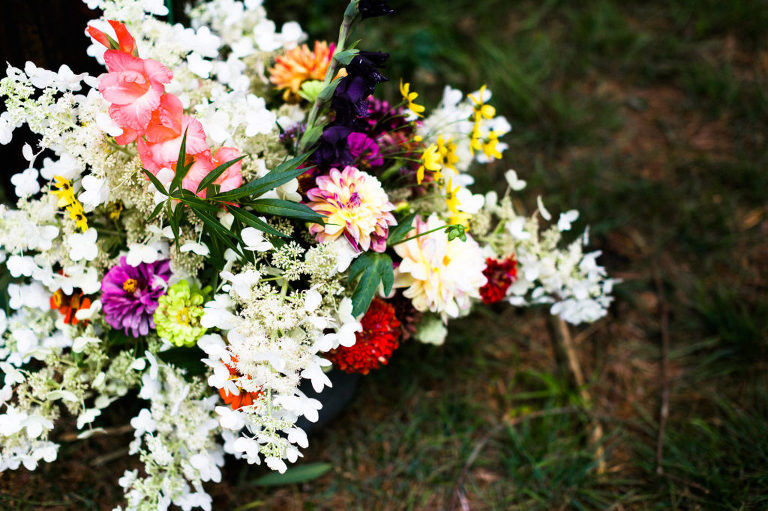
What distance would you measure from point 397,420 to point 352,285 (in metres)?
0.63

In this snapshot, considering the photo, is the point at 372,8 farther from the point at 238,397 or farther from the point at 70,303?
the point at 70,303

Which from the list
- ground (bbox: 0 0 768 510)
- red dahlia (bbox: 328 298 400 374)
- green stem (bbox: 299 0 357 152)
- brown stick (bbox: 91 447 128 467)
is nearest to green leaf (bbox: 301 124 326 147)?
green stem (bbox: 299 0 357 152)

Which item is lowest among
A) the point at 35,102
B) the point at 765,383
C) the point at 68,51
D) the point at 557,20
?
the point at 765,383

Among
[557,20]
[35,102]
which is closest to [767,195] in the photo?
[557,20]

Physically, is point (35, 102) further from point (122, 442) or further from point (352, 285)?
point (122, 442)

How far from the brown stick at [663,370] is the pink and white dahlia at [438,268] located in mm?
805

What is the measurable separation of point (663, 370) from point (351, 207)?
1167 millimetres

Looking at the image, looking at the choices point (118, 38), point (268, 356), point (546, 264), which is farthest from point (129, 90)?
point (546, 264)

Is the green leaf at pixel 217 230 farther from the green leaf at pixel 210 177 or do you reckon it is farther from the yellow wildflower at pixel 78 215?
the yellow wildflower at pixel 78 215

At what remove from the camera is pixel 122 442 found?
4.66ft

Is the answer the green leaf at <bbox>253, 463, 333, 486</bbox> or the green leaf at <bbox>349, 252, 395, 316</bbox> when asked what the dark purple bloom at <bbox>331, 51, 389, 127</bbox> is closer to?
the green leaf at <bbox>349, 252, 395, 316</bbox>

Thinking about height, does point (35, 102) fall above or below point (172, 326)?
above

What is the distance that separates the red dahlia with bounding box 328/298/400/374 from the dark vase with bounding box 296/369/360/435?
0.61 feet

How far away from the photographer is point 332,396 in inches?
51.8
